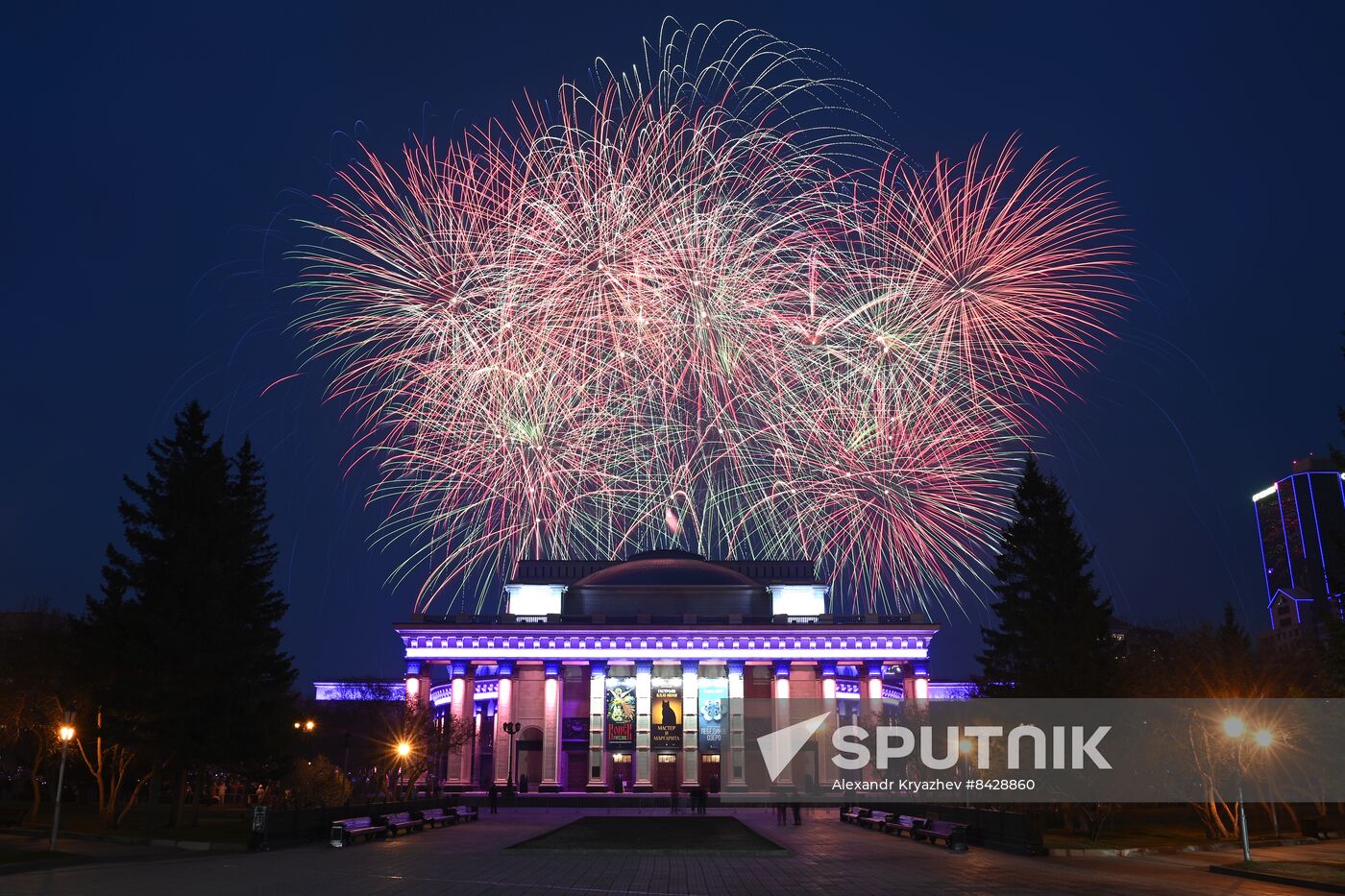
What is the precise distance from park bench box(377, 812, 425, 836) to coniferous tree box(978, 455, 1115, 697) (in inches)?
1036

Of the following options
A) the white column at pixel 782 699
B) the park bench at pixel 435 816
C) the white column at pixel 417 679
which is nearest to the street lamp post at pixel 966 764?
the park bench at pixel 435 816

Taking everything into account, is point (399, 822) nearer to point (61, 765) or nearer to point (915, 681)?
point (61, 765)

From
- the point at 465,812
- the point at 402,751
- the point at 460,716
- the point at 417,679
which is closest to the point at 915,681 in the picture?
the point at 460,716

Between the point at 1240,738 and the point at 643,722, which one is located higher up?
the point at 643,722

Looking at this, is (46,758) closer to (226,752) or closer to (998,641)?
(226,752)

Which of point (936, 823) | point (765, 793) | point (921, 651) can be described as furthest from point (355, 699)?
point (936, 823)

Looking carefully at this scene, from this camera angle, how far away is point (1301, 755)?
43.4 m

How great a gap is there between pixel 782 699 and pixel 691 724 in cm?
719

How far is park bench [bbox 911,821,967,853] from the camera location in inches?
1235

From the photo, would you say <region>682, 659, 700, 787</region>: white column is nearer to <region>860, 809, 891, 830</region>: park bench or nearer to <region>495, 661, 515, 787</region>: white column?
<region>495, 661, 515, 787</region>: white column

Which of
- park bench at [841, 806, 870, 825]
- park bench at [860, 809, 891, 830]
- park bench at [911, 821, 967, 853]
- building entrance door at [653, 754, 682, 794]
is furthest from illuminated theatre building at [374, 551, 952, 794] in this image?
park bench at [911, 821, 967, 853]

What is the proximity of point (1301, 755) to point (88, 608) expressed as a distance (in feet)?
159

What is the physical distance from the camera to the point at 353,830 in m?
34.2

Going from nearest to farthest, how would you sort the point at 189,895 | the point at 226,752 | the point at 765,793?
1. the point at 189,895
2. the point at 226,752
3. the point at 765,793
